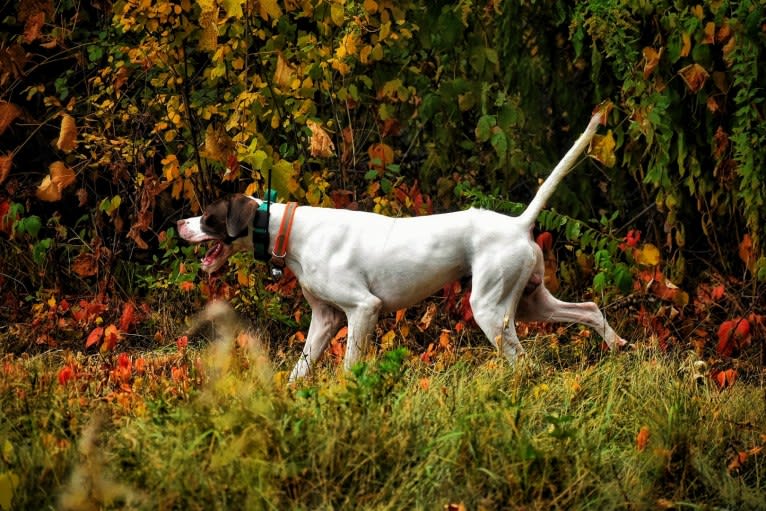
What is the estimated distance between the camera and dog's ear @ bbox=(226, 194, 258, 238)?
6062 mm

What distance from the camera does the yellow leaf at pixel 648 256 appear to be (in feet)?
23.1

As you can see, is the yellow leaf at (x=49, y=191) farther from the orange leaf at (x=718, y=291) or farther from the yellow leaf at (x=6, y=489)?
the orange leaf at (x=718, y=291)

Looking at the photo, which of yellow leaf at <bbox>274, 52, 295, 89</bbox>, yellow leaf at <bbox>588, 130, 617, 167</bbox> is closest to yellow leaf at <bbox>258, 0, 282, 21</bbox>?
yellow leaf at <bbox>274, 52, 295, 89</bbox>

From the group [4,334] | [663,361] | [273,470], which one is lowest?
[4,334]

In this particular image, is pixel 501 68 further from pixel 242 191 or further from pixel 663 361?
pixel 663 361

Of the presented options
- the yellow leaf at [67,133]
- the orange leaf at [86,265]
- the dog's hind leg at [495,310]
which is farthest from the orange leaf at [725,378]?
the orange leaf at [86,265]

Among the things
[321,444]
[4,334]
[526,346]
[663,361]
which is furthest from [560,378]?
[4,334]

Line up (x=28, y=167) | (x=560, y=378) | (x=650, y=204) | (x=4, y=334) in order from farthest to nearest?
(x=28, y=167) < (x=650, y=204) < (x=4, y=334) < (x=560, y=378)

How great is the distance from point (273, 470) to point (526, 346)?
3.01m

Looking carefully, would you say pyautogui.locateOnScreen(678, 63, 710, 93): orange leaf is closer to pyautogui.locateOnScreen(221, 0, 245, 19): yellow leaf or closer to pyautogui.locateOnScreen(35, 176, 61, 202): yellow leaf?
pyautogui.locateOnScreen(221, 0, 245, 19): yellow leaf

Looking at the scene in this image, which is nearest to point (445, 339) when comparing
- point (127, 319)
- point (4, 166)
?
point (127, 319)

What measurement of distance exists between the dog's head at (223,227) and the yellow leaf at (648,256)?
228 cm

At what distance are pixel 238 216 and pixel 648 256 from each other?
95.4 inches

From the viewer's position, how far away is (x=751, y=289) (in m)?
7.08
